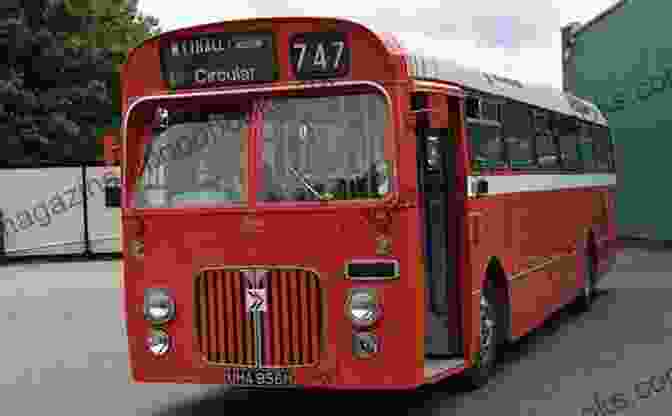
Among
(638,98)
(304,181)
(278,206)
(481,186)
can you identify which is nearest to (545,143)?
(481,186)

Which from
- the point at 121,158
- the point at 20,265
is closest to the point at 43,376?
the point at 121,158

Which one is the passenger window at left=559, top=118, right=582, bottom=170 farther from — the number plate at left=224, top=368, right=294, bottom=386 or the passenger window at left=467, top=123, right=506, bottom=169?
the number plate at left=224, top=368, right=294, bottom=386

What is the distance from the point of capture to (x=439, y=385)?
35.2 ft

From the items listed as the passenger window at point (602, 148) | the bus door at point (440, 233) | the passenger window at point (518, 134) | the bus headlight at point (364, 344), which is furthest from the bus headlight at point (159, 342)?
the passenger window at point (602, 148)

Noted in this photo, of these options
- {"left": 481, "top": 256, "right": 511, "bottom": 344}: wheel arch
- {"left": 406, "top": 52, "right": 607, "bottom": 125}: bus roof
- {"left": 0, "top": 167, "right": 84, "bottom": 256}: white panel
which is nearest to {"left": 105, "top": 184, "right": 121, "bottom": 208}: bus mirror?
{"left": 406, "top": 52, "right": 607, "bottom": 125}: bus roof

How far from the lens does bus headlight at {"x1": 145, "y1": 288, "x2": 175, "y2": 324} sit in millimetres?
8844

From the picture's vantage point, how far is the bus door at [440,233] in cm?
973

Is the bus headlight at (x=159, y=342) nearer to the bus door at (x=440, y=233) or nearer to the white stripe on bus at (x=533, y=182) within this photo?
the bus door at (x=440, y=233)

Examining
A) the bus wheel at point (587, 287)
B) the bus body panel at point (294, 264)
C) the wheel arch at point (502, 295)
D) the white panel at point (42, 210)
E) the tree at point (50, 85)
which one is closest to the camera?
the bus body panel at point (294, 264)

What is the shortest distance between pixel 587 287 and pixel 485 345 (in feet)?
20.4

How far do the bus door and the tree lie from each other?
34033 millimetres

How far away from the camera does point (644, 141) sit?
3150 centimetres

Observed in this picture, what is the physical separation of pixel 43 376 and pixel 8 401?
145cm

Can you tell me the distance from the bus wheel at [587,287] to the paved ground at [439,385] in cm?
21
